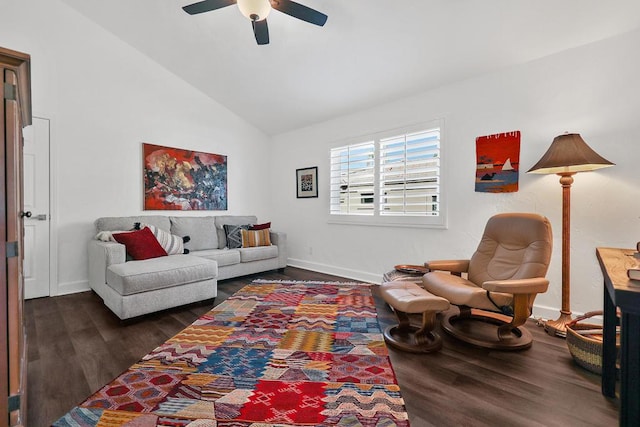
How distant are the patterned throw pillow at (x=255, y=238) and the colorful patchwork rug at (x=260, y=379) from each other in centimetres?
159

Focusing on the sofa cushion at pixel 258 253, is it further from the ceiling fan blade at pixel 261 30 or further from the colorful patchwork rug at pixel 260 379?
the ceiling fan blade at pixel 261 30

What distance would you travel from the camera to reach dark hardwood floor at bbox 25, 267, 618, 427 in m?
1.43

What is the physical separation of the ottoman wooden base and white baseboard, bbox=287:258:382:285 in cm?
152

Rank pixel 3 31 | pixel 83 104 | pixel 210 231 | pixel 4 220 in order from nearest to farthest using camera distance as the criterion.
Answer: pixel 4 220
pixel 3 31
pixel 83 104
pixel 210 231

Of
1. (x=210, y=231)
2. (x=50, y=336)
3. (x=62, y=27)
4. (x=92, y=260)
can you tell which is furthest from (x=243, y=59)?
(x=50, y=336)

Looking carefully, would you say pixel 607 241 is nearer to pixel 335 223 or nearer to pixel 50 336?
pixel 335 223

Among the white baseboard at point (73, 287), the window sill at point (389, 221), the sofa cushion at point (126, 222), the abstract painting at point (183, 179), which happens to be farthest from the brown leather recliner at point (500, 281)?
the white baseboard at point (73, 287)

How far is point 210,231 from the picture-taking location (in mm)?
4289

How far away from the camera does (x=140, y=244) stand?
123 inches

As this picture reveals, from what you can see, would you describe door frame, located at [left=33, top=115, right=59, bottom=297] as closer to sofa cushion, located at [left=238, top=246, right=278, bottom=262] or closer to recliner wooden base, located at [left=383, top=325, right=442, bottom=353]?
sofa cushion, located at [left=238, top=246, right=278, bottom=262]

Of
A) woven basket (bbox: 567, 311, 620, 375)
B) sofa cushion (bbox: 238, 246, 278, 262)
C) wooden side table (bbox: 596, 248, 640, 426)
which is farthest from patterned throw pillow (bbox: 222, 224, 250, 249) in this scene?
wooden side table (bbox: 596, 248, 640, 426)

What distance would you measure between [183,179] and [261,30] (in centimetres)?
268

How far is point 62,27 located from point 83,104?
873 mm

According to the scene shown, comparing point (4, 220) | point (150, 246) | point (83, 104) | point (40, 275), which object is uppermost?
point (83, 104)
